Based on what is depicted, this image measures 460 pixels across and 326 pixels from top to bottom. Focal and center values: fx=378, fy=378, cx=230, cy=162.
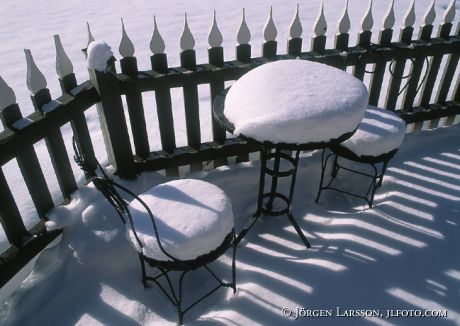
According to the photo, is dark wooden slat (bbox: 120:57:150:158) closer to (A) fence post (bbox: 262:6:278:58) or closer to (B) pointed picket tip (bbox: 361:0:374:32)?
(A) fence post (bbox: 262:6:278:58)

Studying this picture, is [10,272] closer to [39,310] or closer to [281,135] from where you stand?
[39,310]

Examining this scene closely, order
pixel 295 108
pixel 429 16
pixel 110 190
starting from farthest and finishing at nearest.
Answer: pixel 429 16, pixel 295 108, pixel 110 190

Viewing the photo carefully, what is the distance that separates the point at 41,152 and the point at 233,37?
3.65 m

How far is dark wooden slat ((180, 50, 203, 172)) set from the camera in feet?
10.4

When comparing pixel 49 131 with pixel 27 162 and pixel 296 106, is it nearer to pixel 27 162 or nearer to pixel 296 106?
pixel 27 162

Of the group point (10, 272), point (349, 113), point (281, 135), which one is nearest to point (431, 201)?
point (349, 113)

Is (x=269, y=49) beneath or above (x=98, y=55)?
beneath

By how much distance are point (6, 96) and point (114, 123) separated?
85cm

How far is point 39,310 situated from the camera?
253cm

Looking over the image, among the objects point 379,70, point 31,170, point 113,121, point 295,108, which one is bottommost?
point 31,170

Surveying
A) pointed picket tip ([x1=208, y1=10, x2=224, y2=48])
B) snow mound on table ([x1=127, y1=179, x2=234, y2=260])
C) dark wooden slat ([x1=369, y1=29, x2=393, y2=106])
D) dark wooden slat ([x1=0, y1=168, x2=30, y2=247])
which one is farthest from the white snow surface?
dark wooden slat ([x1=369, y1=29, x2=393, y2=106])

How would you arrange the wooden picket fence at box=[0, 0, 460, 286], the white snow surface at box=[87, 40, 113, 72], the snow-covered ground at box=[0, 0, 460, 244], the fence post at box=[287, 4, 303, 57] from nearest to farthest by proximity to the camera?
the wooden picket fence at box=[0, 0, 460, 286]
the white snow surface at box=[87, 40, 113, 72]
the fence post at box=[287, 4, 303, 57]
the snow-covered ground at box=[0, 0, 460, 244]

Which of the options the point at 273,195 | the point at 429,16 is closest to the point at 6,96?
the point at 273,195

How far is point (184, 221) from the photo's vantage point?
209 centimetres
